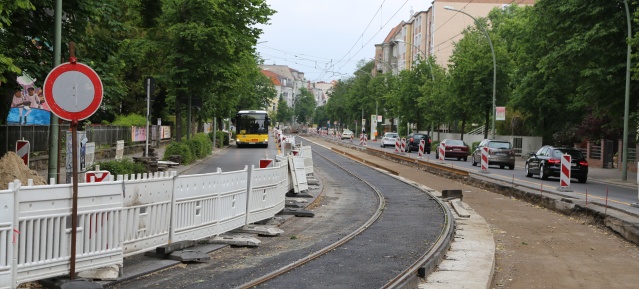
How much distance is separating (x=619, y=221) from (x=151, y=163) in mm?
17419

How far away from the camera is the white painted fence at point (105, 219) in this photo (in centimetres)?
723

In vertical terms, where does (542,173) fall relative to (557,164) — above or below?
below

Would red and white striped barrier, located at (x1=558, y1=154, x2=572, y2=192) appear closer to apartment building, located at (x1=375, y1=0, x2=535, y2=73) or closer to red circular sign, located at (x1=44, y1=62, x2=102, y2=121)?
red circular sign, located at (x1=44, y1=62, x2=102, y2=121)

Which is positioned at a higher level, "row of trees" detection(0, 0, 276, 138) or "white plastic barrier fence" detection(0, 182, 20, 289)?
"row of trees" detection(0, 0, 276, 138)

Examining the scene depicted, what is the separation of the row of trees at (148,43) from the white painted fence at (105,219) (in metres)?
4.88

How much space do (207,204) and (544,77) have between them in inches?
1163

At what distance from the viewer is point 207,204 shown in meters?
11.3

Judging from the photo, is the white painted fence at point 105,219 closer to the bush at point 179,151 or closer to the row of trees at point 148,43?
the row of trees at point 148,43

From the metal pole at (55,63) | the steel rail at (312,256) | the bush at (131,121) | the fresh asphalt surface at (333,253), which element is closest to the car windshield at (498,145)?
the bush at (131,121)

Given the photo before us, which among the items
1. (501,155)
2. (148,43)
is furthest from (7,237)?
(501,155)

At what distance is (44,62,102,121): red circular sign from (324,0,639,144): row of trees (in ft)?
73.4

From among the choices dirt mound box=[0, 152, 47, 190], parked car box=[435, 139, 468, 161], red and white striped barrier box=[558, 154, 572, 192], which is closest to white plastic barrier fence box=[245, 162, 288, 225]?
dirt mound box=[0, 152, 47, 190]

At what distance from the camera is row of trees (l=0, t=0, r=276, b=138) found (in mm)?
17328

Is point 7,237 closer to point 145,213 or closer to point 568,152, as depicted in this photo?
point 145,213
